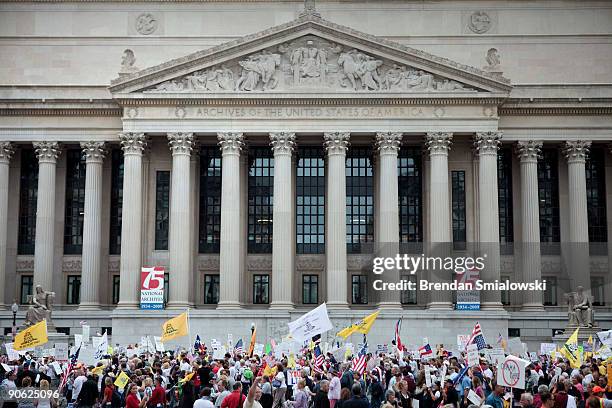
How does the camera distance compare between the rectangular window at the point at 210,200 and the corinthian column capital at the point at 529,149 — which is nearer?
the corinthian column capital at the point at 529,149

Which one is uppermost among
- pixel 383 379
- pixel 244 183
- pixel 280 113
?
pixel 280 113

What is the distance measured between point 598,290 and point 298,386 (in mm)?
42655

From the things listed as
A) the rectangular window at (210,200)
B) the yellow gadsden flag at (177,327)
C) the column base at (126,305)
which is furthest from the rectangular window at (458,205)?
the yellow gadsden flag at (177,327)

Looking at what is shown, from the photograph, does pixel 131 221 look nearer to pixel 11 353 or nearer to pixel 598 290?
pixel 11 353

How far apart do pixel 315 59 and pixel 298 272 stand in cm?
1517

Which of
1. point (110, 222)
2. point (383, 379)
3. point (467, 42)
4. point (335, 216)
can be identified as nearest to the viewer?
point (383, 379)

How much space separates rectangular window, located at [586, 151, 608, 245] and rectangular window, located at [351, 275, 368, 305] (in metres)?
16.7

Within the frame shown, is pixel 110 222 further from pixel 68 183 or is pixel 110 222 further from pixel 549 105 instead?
pixel 549 105

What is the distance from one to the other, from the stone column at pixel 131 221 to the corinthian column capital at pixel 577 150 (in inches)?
1171

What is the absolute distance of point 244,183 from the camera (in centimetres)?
6569

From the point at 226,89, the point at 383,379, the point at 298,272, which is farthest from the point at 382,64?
the point at 383,379

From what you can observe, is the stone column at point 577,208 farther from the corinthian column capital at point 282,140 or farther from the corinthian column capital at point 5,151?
the corinthian column capital at point 5,151

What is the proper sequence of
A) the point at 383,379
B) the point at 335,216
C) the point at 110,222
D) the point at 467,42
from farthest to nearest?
the point at 467,42, the point at 110,222, the point at 335,216, the point at 383,379

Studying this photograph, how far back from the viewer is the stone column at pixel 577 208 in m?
63.4
